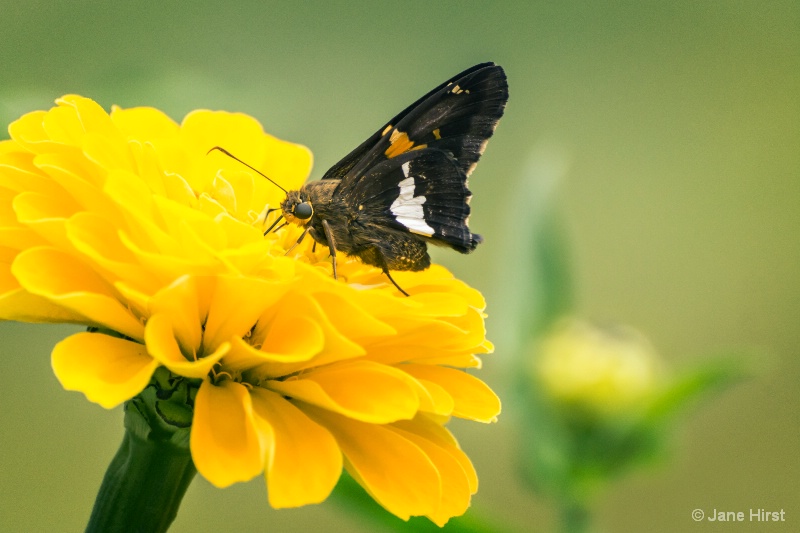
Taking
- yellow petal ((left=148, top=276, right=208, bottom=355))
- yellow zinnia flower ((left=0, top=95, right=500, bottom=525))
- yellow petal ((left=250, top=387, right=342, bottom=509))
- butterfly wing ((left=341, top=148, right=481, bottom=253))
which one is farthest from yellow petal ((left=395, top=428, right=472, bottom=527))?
butterfly wing ((left=341, top=148, right=481, bottom=253))

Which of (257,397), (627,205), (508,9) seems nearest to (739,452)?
(627,205)

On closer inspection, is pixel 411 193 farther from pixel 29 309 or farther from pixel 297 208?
pixel 29 309

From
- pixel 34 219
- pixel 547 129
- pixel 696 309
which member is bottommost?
pixel 34 219

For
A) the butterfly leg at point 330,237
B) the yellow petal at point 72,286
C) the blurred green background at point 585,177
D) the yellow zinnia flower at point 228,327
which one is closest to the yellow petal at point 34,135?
the yellow zinnia flower at point 228,327

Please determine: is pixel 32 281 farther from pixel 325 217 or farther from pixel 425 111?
pixel 425 111

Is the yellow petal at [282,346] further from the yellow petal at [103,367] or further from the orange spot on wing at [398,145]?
the orange spot on wing at [398,145]
